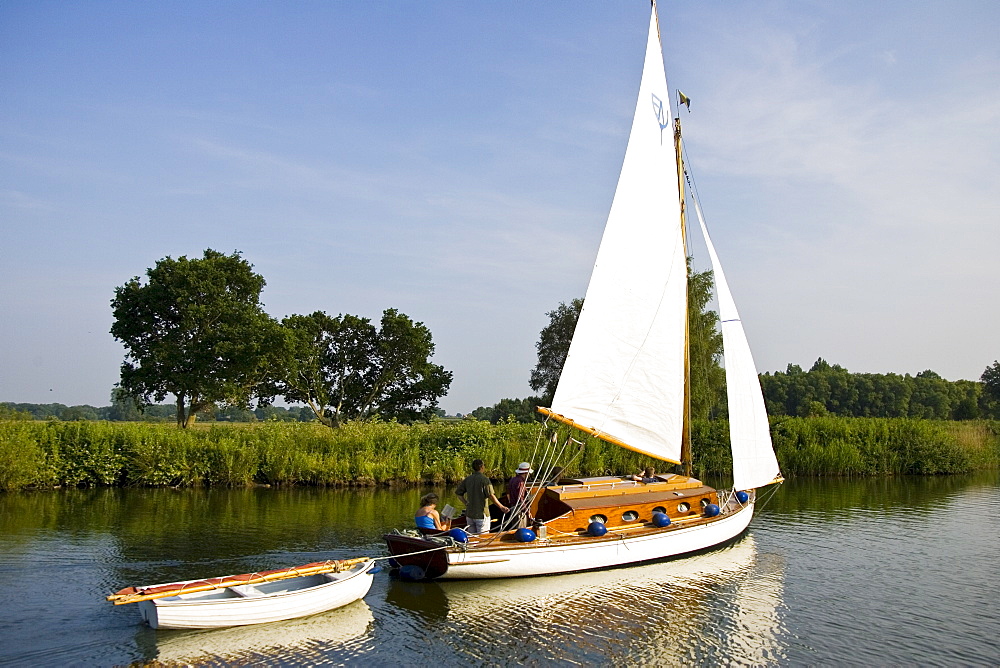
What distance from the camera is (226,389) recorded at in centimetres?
4628

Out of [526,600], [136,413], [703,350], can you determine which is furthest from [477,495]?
[136,413]

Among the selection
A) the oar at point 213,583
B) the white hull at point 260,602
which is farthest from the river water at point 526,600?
the oar at point 213,583

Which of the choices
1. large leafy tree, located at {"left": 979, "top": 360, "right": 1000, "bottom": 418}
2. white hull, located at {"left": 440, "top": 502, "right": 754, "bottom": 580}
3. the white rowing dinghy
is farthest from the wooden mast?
large leafy tree, located at {"left": 979, "top": 360, "right": 1000, "bottom": 418}

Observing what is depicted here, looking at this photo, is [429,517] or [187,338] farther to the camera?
[187,338]

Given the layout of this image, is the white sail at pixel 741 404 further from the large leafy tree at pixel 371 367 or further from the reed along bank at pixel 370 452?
the large leafy tree at pixel 371 367

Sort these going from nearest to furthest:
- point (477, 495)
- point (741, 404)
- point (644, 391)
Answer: point (477, 495), point (644, 391), point (741, 404)

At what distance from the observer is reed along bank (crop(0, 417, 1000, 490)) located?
2752 centimetres

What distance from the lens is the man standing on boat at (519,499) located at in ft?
52.9

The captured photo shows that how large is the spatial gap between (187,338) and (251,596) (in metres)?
38.5

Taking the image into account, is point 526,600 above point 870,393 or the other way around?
the other way around

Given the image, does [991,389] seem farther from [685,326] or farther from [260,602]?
[260,602]

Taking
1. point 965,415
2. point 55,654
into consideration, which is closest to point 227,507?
point 55,654

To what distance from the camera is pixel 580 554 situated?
15570mm

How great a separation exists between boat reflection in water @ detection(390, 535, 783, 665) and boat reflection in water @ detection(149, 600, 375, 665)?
143 cm
